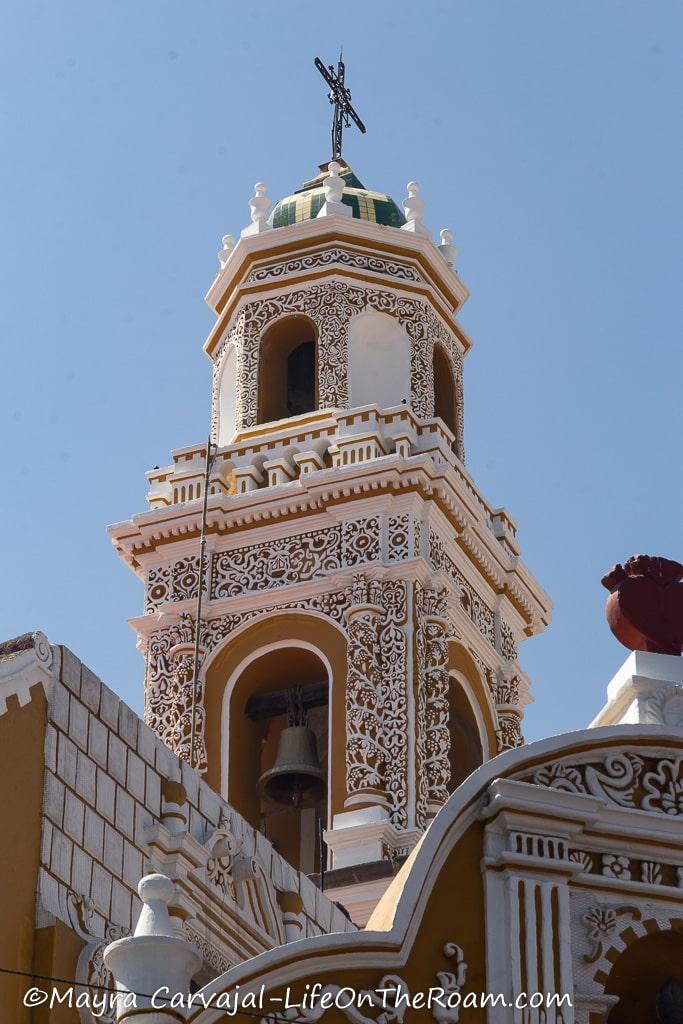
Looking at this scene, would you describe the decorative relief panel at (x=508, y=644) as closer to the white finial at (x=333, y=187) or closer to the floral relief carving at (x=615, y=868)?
the white finial at (x=333, y=187)

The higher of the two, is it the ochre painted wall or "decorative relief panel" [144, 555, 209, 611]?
"decorative relief panel" [144, 555, 209, 611]

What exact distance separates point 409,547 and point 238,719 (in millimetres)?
2097

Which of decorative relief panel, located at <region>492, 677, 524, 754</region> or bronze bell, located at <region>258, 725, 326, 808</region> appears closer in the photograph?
bronze bell, located at <region>258, 725, 326, 808</region>

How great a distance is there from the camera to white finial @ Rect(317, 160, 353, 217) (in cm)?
2416

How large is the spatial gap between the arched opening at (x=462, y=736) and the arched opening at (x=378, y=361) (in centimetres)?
280

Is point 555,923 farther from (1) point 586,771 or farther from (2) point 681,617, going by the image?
(2) point 681,617

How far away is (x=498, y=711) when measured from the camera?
73.7ft

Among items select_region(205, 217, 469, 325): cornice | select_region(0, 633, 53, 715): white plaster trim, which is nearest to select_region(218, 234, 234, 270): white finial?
select_region(205, 217, 469, 325): cornice

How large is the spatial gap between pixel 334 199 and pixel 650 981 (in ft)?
49.0

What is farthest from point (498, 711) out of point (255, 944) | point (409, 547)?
point (255, 944)

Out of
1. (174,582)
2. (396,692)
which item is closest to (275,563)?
(174,582)

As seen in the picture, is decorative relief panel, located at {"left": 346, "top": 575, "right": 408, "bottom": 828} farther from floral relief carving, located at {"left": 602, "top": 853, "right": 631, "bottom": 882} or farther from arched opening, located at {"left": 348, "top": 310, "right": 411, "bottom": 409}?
floral relief carving, located at {"left": 602, "top": 853, "right": 631, "bottom": 882}

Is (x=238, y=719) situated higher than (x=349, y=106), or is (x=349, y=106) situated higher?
(x=349, y=106)

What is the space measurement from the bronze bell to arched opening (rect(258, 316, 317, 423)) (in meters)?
3.46
